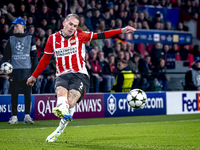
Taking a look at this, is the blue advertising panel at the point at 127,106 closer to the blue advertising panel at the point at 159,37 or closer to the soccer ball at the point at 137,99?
the soccer ball at the point at 137,99

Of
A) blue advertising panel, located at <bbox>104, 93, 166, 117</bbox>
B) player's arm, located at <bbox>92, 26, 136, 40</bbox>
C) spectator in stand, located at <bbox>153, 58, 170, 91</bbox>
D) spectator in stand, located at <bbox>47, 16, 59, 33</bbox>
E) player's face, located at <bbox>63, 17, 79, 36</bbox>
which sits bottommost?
blue advertising panel, located at <bbox>104, 93, 166, 117</bbox>

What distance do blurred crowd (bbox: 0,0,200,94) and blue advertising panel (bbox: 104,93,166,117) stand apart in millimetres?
436

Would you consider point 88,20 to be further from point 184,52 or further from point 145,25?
point 184,52

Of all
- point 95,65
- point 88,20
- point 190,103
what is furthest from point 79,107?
point 88,20

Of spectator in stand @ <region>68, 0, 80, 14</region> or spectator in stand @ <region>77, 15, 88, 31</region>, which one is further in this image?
spectator in stand @ <region>68, 0, 80, 14</region>

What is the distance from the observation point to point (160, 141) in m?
5.98

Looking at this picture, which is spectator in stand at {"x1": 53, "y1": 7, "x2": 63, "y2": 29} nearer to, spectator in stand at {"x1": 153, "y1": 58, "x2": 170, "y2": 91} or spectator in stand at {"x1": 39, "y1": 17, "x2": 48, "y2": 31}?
spectator in stand at {"x1": 39, "y1": 17, "x2": 48, "y2": 31}

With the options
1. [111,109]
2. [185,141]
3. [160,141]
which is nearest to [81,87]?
[160,141]

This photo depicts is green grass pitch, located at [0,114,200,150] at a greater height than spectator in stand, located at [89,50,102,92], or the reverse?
spectator in stand, located at [89,50,102,92]

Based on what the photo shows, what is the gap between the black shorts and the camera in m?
5.76

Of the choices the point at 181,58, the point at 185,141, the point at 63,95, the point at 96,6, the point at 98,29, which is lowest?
the point at 185,141

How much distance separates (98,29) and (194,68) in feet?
12.8

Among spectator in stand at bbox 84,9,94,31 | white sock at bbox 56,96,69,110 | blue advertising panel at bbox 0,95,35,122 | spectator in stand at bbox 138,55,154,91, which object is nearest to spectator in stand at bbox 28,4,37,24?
spectator in stand at bbox 84,9,94,31

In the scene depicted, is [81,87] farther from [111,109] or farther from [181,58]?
[181,58]
